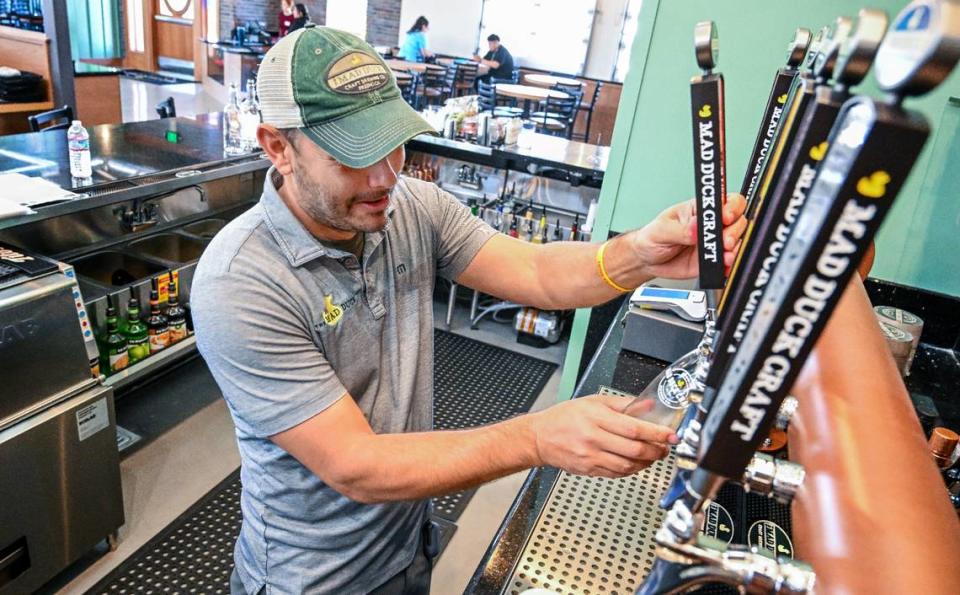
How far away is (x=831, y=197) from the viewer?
379mm

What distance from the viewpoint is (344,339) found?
1.26 m

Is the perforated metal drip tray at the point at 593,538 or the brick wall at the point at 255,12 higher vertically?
the brick wall at the point at 255,12

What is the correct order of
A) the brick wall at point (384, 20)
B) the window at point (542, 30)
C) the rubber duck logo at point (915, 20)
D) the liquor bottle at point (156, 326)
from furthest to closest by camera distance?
1. the brick wall at point (384, 20)
2. the window at point (542, 30)
3. the liquor bottle at point (156, 326)
4. the rubber duck logo at point (915, 20)

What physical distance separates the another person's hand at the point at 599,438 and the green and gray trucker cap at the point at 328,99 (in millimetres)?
521

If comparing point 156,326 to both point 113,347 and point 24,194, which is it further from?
point 24,194

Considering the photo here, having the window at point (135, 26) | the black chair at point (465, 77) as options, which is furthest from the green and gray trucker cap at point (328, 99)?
the window at point (135, 26)

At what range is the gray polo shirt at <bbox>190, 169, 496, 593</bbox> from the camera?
43.9 inches

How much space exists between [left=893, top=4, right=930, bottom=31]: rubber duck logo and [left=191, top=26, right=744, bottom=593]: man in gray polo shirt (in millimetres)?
590

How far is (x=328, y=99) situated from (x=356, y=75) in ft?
0.26

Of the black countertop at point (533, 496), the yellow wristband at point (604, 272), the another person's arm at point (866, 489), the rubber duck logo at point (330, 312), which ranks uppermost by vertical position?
the another person's arm at point (866, 489)

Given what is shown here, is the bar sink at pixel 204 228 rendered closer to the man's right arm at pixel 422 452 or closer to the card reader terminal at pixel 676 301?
the card reader terminal at pixel 676 301

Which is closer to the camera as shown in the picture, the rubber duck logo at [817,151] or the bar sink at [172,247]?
the rubber duck logo at [817,151]

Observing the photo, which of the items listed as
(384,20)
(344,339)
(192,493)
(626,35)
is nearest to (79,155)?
(192,493)

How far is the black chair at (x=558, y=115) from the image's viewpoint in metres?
7.48
